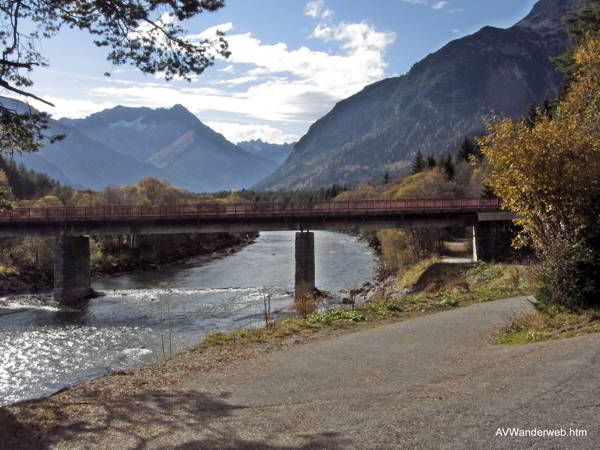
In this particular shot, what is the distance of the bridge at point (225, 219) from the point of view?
50375mm

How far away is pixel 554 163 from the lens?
15188 mm

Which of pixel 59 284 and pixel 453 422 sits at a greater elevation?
pixel 453 422

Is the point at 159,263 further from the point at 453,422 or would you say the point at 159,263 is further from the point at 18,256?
the point at 453,422

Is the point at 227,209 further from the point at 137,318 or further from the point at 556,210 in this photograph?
the point at 556,210

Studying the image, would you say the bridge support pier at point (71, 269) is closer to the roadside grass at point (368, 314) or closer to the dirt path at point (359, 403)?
the roadside grass at point (368, 314)

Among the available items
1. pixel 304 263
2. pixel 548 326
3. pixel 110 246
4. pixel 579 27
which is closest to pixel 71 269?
pixel 304 263

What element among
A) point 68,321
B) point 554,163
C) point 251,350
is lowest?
point 68,321

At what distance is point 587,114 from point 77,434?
22.5 meters

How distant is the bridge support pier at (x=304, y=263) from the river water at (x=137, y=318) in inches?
76.7

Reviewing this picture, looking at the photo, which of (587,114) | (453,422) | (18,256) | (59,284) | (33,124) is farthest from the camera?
(18,256)

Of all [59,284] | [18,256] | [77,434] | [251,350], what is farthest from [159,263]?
[77,434]

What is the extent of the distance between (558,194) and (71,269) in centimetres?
4615

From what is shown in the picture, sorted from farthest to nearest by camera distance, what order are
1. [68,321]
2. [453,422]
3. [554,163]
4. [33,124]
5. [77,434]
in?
[68,321] → [554,163] → [33,124] → [77,434] → [453,422]

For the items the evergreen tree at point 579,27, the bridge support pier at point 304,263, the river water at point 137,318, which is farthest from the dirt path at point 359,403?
the evergreen tree at point 579,27
